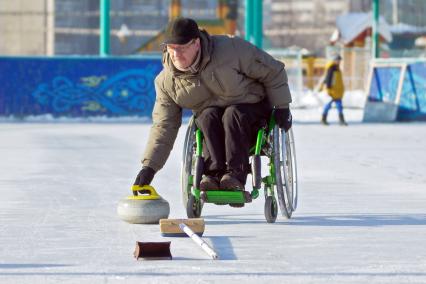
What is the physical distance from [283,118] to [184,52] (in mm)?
716

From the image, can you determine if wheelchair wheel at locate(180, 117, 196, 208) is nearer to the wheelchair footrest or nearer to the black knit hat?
the wheelchair footrest

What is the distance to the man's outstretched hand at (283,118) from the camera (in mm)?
7629

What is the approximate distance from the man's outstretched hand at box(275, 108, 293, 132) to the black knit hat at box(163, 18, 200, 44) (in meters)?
0.73

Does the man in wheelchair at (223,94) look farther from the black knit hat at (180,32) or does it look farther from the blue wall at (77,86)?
the blue wall at (77,86)

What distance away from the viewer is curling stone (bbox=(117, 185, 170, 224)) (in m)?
7.52

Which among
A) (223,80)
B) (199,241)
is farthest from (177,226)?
(223,80)

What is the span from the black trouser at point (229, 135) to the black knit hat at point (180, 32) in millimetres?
506

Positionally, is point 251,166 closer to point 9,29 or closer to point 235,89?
point 235,89

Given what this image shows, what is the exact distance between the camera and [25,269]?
18.8 ft

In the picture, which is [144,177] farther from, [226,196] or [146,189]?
[226,196]

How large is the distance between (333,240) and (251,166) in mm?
962

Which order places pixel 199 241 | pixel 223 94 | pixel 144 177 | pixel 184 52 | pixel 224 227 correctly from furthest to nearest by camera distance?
pixel 144 177 < pixel 223 94 < pixel 224 227 < pixel 184 52 < pixel 199 241

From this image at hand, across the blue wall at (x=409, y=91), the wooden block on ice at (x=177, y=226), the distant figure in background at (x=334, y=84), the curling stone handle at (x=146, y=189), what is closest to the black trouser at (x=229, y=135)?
the curling stone handle at (x=146, y=189)

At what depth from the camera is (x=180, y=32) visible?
23.8 feet
